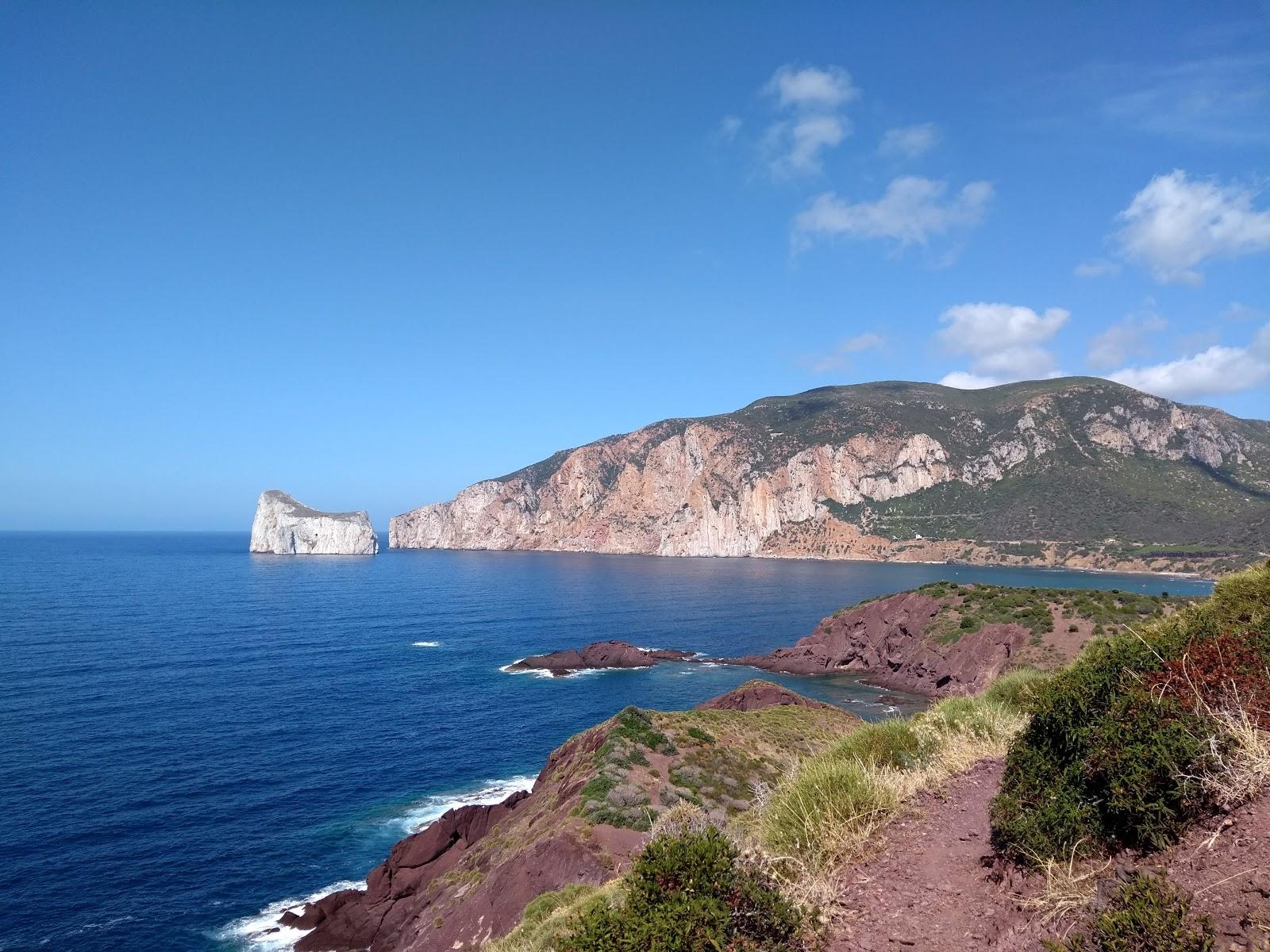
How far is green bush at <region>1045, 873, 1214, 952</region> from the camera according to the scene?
4.20 meters

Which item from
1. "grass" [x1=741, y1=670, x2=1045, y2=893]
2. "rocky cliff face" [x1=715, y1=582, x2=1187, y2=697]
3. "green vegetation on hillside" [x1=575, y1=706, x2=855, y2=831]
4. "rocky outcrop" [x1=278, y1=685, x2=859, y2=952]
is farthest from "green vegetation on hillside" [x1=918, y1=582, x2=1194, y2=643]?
"grass" [x1=741, y1=670, x2=1045, y2=893]

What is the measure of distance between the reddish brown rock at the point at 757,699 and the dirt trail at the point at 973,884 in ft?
120

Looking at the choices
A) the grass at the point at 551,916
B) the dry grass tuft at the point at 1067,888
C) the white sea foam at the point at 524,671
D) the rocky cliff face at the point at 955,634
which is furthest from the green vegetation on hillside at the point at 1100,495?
the dry grass tuft at the point at 1067,888

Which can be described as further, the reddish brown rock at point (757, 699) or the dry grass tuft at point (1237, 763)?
the reddish brown rock at point (757, 699)

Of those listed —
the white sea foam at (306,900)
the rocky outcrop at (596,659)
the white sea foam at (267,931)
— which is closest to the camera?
the white sea foam at (267,931)

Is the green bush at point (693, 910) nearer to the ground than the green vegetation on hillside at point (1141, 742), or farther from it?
nearer to the ground

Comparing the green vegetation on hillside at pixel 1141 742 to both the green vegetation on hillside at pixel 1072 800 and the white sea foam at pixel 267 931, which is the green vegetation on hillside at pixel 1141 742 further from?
the white sea foam at pixel 267 931

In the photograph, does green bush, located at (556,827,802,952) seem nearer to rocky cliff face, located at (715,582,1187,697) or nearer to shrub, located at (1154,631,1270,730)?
shrub, located at (1154,631,1270,730)

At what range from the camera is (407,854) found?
92.1 ft

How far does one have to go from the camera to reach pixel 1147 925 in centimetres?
431

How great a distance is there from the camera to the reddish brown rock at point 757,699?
4391 centimetres

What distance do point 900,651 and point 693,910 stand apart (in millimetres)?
A: 66344

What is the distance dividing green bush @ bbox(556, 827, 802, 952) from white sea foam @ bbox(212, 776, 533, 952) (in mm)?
24859

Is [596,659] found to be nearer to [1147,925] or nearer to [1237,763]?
[1237,763]
